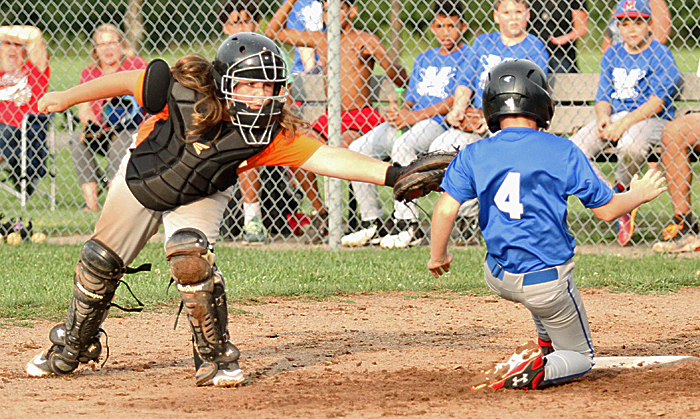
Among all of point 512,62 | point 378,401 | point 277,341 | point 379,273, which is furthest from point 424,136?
point 378,401

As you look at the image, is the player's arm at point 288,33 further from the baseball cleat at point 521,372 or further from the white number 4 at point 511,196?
the baseball cleat at point 521,372

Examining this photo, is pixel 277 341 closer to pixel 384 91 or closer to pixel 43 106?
pixel 43 106

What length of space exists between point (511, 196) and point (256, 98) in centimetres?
113

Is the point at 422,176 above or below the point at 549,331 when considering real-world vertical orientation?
above

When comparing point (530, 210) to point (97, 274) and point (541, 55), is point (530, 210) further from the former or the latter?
point (541, 55)

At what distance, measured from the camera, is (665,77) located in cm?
715

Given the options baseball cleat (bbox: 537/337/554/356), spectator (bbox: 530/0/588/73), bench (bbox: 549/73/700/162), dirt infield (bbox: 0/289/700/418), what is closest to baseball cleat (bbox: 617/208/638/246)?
bench (bbox: 549/73/700/162)

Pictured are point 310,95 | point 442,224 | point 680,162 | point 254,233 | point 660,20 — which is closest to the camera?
point 442,224

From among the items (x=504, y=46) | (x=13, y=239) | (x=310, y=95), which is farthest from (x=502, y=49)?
(x=13, y=239)

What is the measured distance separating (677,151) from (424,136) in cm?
207

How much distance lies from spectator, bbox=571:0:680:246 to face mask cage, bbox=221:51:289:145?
4.31 metres

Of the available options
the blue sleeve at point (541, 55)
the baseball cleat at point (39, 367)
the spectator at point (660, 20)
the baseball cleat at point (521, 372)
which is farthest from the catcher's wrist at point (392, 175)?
the spectator at point (660, 20)

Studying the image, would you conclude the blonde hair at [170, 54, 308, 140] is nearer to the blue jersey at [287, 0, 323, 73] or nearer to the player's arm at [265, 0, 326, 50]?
the player's arm at [265, 0, 326, 50]

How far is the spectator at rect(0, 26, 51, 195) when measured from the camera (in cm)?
915
